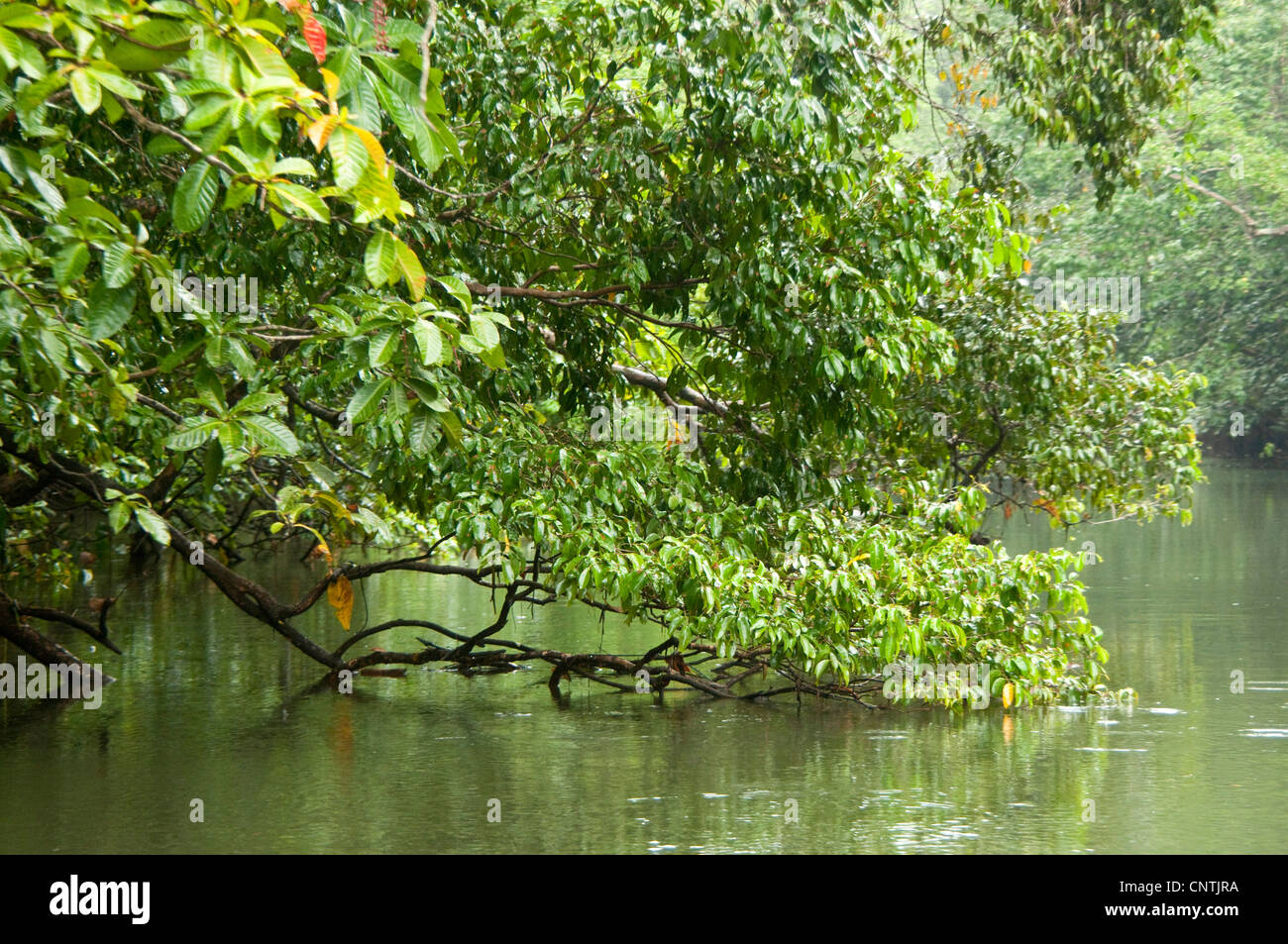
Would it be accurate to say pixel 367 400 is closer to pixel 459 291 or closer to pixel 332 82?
pixel 459 291

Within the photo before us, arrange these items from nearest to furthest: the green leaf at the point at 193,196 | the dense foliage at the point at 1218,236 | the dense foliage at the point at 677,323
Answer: the green leaf at the point at 193,196 < the dense foliage at the point at 677,323 < the dense foliage at the point at 1218,236

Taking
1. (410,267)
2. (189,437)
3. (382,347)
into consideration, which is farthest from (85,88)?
(189,437)

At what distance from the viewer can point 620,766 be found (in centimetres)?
813

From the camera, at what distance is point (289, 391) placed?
27.1ft

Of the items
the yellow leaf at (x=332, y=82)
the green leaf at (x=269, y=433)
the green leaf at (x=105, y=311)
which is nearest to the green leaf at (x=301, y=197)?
the yellow leaf at (x=332, y=82)

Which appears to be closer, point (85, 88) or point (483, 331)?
point (85, 88)

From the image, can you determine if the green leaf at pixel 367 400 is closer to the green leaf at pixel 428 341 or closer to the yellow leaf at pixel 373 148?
the green leaf at pixel 428 341

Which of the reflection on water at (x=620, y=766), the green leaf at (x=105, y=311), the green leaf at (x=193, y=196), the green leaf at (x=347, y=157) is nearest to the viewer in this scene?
the green leaf at (x=347, y=157)

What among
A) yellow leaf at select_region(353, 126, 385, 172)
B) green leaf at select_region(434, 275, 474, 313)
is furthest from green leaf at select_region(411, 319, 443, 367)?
yellow leaf at select_region(353, 126, 385, 172)

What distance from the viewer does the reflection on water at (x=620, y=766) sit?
Answer: 22.4ft

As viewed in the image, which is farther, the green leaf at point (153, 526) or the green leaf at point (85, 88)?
the green leaf at point (153, 526)

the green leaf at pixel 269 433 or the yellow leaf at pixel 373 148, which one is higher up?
the yellow leaf at pixel 373 148

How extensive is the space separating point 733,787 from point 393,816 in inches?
71.8

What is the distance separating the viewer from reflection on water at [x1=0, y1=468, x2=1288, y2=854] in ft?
22.4
